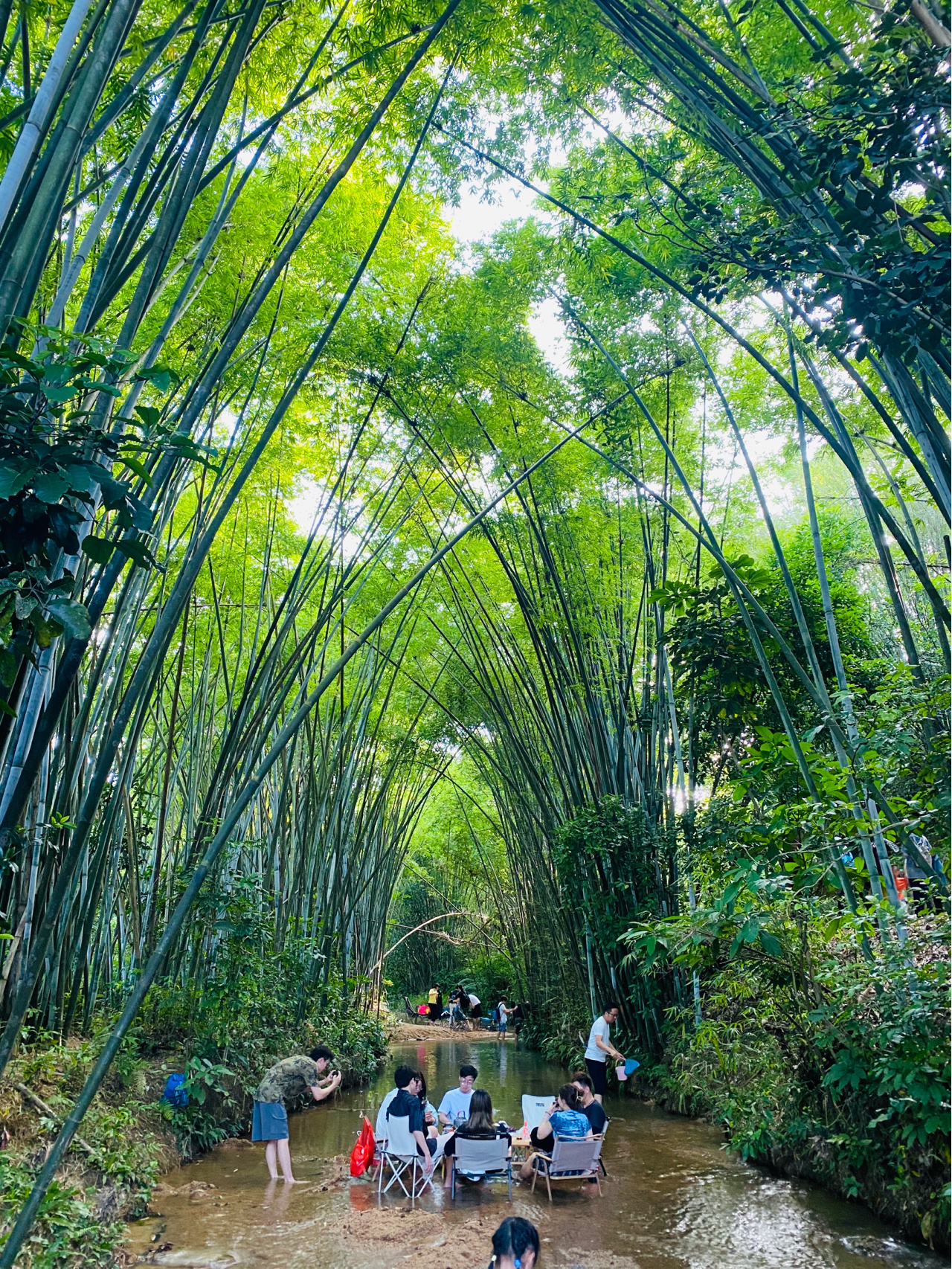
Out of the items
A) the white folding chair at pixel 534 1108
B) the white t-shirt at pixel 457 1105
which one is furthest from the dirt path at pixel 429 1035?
the white t-shirt at pixel 457 1105

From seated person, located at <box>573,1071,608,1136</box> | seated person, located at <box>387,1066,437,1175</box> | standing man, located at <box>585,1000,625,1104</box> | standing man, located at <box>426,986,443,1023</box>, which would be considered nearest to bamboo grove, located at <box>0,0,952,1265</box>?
standing man, located at <box>585,1000,625,1104</box>

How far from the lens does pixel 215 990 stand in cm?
484

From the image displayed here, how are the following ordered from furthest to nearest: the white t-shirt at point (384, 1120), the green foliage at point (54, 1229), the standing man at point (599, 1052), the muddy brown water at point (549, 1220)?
1. the standing man at point (599, 1052)
2. the white t-shirt at point (384, 1120)
3. the muddy brown water at point (549, 1220)
4. the green foliage at point (54, 1229)

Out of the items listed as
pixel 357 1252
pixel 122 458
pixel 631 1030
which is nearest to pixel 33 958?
pixel 122 458

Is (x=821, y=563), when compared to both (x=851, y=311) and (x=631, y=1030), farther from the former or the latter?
(x=631, y=1030)

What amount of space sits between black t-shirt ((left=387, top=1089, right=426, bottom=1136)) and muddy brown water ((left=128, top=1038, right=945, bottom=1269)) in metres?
0.31

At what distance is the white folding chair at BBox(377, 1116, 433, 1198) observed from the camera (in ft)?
12.5

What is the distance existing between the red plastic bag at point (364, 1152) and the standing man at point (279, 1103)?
310mm

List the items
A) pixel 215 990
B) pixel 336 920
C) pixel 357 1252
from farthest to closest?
pixel 336 920 → pixel 215 990 → pixel 357 1252

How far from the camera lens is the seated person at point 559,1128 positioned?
12.5 feet

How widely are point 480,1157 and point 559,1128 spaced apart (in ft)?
1.27

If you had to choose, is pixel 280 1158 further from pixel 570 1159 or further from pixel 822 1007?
pixel 822 1007

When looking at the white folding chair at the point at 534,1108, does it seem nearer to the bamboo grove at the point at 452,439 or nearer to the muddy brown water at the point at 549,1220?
the muddy brown water at the point at 549,1220

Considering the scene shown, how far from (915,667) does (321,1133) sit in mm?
4664
